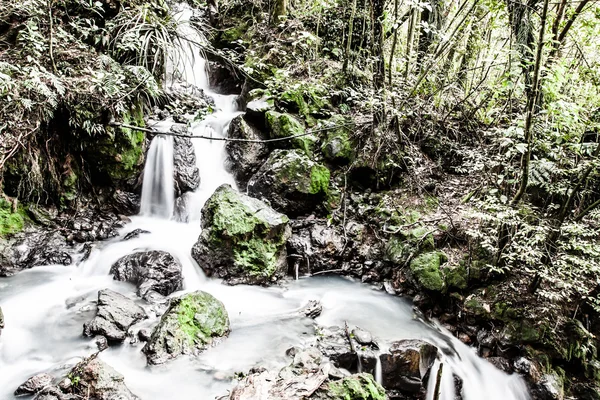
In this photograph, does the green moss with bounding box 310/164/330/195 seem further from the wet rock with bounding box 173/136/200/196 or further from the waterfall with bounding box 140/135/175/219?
the waterfall with bounding box 140/135/175/219

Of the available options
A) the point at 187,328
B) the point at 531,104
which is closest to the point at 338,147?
the point at 531,104

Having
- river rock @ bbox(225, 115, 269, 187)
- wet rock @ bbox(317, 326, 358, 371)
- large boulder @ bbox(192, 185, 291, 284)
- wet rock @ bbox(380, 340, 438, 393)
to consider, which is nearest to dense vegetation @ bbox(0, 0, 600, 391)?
river rock @ bbox(225, 115, 269, 187)

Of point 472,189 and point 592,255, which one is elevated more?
point 472,189

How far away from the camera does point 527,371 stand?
4172 millimetres

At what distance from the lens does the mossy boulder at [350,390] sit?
114 inches

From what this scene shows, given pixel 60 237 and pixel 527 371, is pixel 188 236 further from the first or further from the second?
pixel 527 371

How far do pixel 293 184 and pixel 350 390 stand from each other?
414 centimetres

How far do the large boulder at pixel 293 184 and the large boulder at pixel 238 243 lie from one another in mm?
799

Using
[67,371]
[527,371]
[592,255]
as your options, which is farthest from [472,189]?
[67,371]

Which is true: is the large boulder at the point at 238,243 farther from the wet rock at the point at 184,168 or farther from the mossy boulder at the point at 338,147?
the mossy boulder at the point at 338,147

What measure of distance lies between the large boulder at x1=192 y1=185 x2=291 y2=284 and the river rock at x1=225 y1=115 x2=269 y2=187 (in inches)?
60.2

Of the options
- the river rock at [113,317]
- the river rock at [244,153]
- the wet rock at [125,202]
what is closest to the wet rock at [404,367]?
the river rock at [113,317]

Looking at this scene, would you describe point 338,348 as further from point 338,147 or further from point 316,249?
point 338,147

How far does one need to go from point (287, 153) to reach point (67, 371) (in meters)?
4.73
